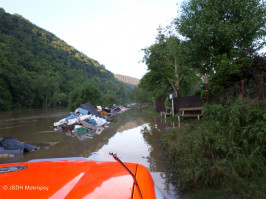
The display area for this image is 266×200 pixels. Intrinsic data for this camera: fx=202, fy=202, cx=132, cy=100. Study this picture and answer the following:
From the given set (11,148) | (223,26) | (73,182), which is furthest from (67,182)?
(223,26)

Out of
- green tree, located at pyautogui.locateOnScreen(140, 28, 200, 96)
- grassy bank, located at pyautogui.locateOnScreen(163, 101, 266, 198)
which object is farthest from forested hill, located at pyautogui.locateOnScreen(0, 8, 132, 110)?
grassy bank, located at pyautogui.locateOnScreen(163, 101, 266, 198)

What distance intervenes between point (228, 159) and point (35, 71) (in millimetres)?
84717

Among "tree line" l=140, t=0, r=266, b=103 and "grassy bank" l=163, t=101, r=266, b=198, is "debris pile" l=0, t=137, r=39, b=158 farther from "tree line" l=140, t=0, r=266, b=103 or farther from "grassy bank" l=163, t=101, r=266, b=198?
"tree line" l=140, t=0, r=266, b=103

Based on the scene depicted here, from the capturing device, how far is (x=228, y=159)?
4.01 metres

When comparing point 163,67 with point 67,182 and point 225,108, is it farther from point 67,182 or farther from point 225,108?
point 67,182

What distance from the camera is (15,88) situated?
54844 mm

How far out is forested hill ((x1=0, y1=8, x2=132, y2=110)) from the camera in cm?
5444

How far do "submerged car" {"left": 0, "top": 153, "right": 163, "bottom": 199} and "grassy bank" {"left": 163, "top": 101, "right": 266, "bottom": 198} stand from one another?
6.70ft

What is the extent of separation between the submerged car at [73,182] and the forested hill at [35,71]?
97.4 ft

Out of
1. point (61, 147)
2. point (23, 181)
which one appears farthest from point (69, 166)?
point (61, 147)

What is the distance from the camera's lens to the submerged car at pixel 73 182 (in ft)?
4.66

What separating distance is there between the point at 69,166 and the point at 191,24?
1114 cm

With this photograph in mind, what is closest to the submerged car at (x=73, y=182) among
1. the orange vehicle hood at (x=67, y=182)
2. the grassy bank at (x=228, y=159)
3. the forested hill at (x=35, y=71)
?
the orange vehicle hood at (x=67, y=182)

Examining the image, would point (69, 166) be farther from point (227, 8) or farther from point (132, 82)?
point (132, 82)
